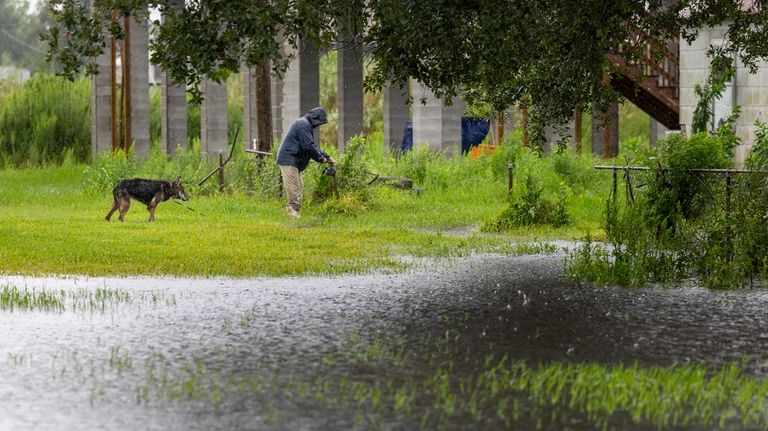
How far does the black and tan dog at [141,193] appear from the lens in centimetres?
2325

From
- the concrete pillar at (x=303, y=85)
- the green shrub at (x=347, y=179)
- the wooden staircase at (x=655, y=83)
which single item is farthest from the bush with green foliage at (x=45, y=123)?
the green shrub at (x=347, y=179)

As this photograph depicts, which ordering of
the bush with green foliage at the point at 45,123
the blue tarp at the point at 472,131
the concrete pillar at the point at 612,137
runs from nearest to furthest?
the bush with green foliage at the point at 45,123
the concrete pillar at the point at 612,137
the blue tarp at the point at 472,131

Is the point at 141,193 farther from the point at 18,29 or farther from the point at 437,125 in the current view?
the point at 18,29

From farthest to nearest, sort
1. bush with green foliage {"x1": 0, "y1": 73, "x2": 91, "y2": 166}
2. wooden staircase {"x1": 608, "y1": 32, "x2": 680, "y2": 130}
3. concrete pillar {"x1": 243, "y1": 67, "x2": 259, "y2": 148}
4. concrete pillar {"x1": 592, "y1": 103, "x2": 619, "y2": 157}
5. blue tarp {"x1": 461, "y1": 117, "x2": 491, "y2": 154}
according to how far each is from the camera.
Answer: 1. blue tarp {"x1": 461, "y1": 117, "x2": 491, "y2": 154}
2. concrete pillar {"x1": 243, "y1": 67, "x2": 259, "y2": 148}
3. concrete pillar {"x1": 592, "y1": 103, "x2": 619, "y2": 157}
4. bush with green foliage {"x1": 0, "y1": 73, "x2": 91, "y2": 166}
5. wooden staircase {"x1": 608, "y1": 32, "x2": 680, "y2": 130}

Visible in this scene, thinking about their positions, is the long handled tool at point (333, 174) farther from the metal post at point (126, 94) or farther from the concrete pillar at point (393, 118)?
the concrete pillar at point (393, 118)

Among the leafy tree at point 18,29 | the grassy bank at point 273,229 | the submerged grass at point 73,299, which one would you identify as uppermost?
the leafy tree at point 18,29

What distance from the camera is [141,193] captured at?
76.6ft

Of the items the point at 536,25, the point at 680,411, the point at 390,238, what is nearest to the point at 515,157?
the point at 390,238

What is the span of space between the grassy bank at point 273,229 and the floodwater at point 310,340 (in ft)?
5.05

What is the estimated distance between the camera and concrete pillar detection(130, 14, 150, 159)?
4422 centimetres

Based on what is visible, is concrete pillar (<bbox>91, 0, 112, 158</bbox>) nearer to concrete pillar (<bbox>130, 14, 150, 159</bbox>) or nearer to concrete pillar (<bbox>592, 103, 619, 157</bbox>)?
concrete pillar (<bbox>130, 14, 150, 159</bbox>)

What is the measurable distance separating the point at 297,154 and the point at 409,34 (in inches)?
462

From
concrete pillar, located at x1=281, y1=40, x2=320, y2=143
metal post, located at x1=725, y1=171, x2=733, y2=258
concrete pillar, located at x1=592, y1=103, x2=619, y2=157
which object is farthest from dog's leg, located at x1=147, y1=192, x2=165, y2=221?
concrete pillar, located at x1=281, y1=40, x2=320, y2=143

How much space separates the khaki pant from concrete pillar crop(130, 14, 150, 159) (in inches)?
758
